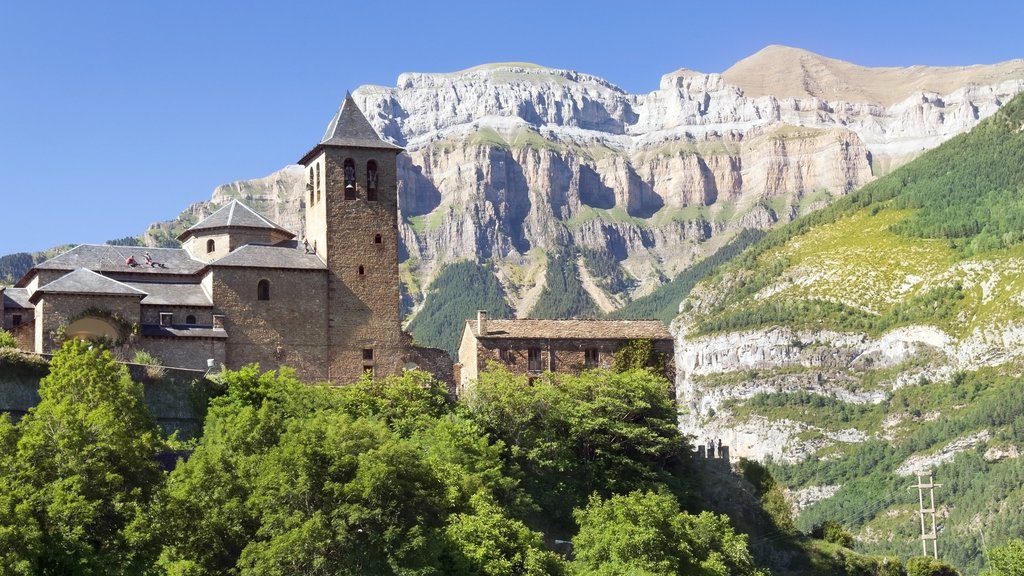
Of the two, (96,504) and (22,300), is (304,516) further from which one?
(22,300)

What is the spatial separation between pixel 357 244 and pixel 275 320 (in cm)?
674

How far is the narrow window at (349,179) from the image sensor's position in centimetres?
8469

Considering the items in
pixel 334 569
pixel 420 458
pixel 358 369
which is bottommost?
pixel 334 569

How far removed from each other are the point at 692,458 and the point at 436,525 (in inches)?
1128

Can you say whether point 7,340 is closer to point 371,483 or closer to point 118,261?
point 118,261

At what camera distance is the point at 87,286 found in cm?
7550

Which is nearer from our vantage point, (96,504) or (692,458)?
(96,504)

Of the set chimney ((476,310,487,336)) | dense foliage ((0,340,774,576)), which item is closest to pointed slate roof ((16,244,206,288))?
dense foliage ((0,340,774,576))

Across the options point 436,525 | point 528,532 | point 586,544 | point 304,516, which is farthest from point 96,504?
point 586,544

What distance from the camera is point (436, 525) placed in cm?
6050

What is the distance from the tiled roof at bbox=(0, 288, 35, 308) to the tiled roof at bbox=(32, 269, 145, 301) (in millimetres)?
1500

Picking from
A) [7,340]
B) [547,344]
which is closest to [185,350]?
[7,340]

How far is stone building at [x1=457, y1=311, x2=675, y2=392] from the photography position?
85.8 metres

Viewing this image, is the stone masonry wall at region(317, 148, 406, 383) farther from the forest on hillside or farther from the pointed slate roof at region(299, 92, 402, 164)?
the forest on hillside
